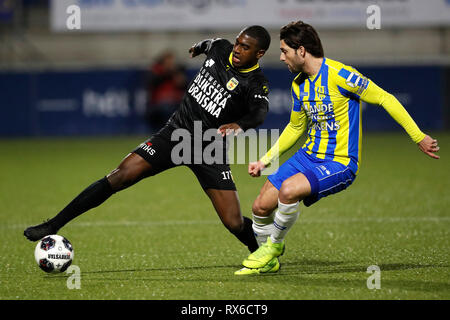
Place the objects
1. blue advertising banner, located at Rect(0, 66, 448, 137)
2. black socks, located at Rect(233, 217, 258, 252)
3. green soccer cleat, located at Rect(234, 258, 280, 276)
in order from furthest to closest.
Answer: blue advertising banner, located at Rect(0, 66, 448, 137), black socks, located at Rect(233, 217, 258, 252), green soccer cleat, located at Rect(234, 258, 280, 276)

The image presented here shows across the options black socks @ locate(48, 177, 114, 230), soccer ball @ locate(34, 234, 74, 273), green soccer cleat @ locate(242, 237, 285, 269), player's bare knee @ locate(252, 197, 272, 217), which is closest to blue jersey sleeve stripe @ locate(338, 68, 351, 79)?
player's bare knee @ locate(252, 197, 272, 217)

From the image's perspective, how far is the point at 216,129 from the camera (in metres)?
6.20

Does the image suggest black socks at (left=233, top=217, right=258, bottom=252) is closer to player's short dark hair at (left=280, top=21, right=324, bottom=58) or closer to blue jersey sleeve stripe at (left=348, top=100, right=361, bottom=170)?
blue jersey sleeve stripe at (left=348, top=100, right=361, bottom=170)

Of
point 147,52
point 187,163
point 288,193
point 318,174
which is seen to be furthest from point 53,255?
point 147,52

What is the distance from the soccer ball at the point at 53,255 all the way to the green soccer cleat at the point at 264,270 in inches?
50.0

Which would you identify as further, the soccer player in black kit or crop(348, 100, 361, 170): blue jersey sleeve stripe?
the soccer player in black kit

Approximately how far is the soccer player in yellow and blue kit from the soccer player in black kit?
310 mm

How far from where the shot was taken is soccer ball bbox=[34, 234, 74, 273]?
5.70 m

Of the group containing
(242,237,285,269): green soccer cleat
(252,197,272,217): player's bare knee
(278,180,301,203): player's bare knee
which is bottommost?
(242,237,285,269): green soccer cleat

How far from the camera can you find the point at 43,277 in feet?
18.9

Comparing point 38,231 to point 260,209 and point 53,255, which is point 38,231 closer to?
point 53,255

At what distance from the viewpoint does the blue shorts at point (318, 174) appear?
18.5 feet

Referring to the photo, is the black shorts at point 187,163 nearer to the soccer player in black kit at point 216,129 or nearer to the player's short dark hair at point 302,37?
the soccer player in black kit at point 216,129

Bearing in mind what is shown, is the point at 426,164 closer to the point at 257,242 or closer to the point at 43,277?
the point at 257,242
